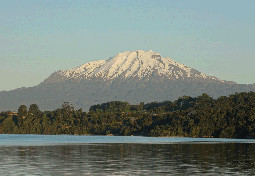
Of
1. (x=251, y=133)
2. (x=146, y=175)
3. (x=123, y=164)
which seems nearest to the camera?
(x=146, y=175)

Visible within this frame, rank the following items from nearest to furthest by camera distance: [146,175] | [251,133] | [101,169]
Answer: [146,175] < [101,169] < [251,133]

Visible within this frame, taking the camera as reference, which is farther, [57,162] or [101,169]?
[57,162]

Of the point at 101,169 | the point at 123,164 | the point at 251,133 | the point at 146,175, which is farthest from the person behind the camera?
the point at 251,133

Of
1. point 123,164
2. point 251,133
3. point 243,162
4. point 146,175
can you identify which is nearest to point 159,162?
point 123,164

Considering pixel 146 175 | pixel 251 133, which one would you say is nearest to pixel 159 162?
pixel 146 175

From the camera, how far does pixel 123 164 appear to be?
64250mm

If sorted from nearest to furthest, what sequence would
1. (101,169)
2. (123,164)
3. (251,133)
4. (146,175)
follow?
(146,175), (101,169), (123,164), (251,133)

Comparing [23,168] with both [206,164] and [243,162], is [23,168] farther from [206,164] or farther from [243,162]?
[243,162]

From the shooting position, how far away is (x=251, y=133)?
19988 cm

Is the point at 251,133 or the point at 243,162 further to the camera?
the point at 251,133

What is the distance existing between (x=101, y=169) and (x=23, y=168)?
8183 mm

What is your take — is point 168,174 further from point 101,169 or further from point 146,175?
point 101,169

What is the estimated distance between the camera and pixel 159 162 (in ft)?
220

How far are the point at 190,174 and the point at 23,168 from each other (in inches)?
692
